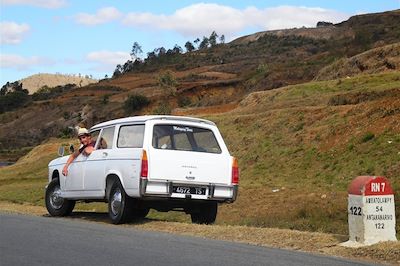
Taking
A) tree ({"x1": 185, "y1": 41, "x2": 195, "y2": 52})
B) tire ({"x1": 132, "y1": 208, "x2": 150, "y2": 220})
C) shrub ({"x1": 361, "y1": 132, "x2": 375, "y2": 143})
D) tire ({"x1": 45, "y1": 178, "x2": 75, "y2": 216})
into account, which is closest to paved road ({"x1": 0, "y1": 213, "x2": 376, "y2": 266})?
tire ({"x1": 132, "y1": 208, "x2": 150, "y2": 220})

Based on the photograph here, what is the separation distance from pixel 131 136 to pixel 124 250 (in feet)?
13.8

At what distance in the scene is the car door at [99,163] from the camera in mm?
13266

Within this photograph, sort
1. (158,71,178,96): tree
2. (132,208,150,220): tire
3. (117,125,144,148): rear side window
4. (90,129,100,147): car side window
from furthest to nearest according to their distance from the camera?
(158,71,178,96): tree → (90,129,100,147): car side window → (132,208,150,220): tire → (117,125,144,148): rear side window

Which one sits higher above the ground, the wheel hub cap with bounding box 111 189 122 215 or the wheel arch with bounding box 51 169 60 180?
the wheel arch with bounding box 51 169 60 180

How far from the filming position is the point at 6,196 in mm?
32812

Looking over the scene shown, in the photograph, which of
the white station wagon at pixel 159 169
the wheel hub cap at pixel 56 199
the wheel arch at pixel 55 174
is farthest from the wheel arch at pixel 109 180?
the wheel arch at pixel 55 174

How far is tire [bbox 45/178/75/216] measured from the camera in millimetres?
14828

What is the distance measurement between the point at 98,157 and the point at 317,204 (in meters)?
8.72

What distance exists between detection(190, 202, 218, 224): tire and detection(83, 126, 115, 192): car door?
2018 millimetres

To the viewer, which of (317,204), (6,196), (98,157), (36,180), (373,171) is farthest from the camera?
(36,180)

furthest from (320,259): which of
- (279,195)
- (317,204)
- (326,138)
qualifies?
(326,138)

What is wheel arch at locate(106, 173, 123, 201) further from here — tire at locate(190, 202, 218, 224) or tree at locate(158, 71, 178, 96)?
tree at locate(158, 71, 178, 96)

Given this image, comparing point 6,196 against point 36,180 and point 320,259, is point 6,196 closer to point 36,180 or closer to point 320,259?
point 36,180

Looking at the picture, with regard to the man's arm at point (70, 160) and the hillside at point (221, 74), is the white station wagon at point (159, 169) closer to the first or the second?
the man's arm at point (70, 160)
